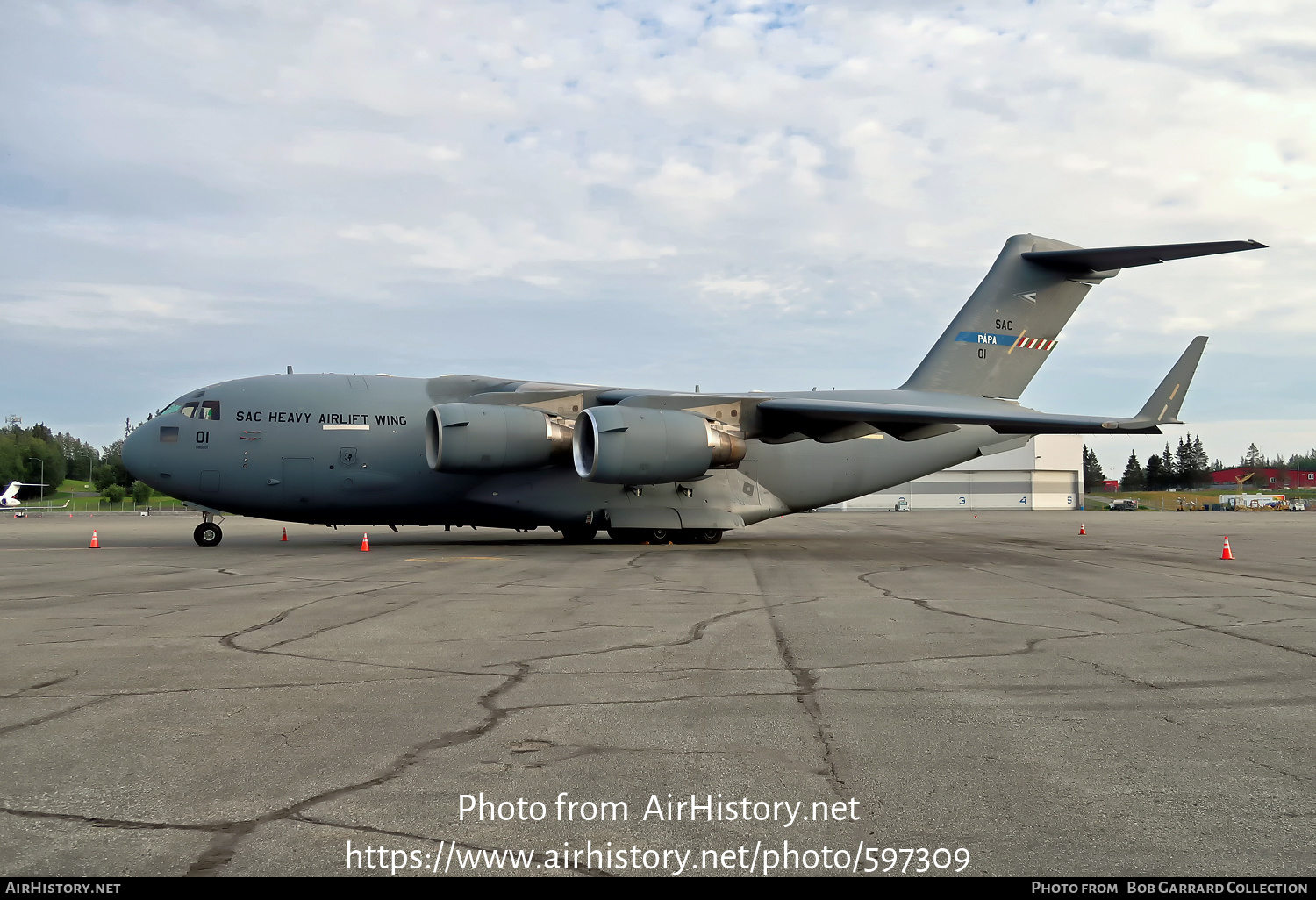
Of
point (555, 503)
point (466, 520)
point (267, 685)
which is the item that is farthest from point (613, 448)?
point (267, 685)

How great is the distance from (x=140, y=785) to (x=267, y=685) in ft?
6.14

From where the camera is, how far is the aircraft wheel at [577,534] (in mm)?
20297

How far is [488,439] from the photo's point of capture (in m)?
17.3

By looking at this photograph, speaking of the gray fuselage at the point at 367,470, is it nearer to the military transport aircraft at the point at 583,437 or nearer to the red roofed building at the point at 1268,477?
the military transport aircraft at the point at 583,437

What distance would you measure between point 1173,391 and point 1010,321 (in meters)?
4.64

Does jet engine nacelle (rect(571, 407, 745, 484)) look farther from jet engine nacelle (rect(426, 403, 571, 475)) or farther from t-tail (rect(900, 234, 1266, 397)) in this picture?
t-tail (rect(900, 234, 1266, 397))

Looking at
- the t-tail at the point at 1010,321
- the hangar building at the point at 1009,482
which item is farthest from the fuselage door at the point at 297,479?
the hangar building at the point at 1009,482

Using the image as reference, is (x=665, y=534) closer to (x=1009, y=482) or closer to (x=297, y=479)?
(x=297, y=479)

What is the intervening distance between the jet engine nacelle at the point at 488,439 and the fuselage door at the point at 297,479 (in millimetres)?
2276

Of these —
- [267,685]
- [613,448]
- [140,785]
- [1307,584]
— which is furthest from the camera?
[613,448]

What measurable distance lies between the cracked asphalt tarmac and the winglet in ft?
24.8

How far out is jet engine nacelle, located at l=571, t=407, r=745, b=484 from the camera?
17.0 meters
